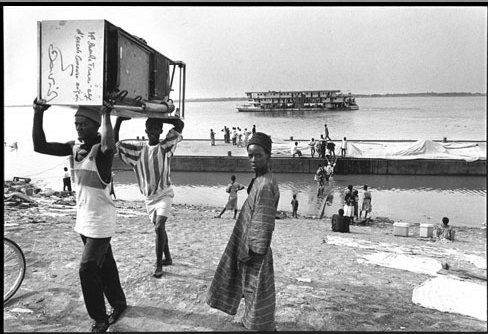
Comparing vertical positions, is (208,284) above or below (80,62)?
below

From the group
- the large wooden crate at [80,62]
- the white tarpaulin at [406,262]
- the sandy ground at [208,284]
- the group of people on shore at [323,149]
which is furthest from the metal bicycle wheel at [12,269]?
the group of people on shore at [323,149]

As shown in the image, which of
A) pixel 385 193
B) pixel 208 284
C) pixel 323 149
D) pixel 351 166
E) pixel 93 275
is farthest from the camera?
pixel 323 149

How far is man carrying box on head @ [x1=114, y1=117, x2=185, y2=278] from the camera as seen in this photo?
4238 millimetres

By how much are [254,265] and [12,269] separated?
9.27 ft

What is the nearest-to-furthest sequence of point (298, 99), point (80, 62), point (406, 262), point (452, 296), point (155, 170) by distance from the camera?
point (80, 62), point (452, 296), point (155, 170), point (406, 262), point (298, 99)

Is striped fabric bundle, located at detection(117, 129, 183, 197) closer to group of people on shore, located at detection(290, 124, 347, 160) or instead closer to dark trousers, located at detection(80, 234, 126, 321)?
dark trousers, located at detection(80, 234, 126, 321)

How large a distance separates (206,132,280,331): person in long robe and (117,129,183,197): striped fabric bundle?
148 centimetres

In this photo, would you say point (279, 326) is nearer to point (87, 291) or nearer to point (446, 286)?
point (87, 291)

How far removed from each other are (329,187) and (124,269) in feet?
49.9

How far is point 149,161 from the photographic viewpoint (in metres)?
4.25

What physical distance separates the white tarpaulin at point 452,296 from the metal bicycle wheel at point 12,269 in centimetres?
389

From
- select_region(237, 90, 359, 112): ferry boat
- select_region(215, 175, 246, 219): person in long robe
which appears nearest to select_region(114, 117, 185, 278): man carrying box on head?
select_region(215, 175, 246, 219): person in long robe

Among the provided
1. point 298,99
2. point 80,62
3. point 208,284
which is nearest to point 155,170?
point 208,284

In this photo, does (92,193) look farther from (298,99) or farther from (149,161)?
(298,99)
